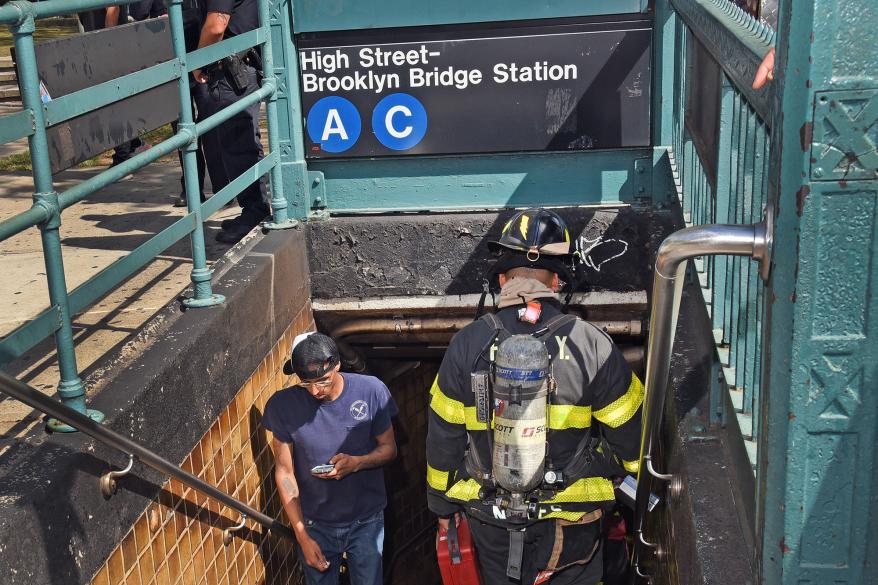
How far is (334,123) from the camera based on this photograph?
6203 millimetres

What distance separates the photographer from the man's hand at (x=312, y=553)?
17.4 ft

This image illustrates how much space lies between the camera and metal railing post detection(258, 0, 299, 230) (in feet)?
19.6

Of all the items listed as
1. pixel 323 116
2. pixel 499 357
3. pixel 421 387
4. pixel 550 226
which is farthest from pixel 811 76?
pixel 421 387

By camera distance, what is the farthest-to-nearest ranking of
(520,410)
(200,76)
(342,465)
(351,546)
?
(200,76) < (351,546) < (342,465) < (520,410)

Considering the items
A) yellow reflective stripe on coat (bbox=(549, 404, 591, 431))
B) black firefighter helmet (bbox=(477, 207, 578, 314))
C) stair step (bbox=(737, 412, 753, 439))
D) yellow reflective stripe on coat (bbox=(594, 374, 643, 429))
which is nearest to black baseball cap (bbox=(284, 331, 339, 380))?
black firefighter helmet (bbox=(477, 207, 578, 314))

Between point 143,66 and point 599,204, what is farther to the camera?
point 599,204

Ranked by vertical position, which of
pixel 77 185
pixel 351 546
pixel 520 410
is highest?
pixel 77 185

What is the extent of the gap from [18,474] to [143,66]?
1888 millimetres

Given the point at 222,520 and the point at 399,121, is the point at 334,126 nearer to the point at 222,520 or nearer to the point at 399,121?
the point at 399,121

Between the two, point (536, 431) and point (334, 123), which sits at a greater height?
point (334, 123)

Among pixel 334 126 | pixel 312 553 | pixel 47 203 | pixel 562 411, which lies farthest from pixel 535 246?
pixel 334 126

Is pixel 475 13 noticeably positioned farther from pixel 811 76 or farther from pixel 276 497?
pixel 811 76

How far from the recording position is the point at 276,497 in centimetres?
568

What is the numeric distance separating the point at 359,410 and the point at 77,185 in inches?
76.7
